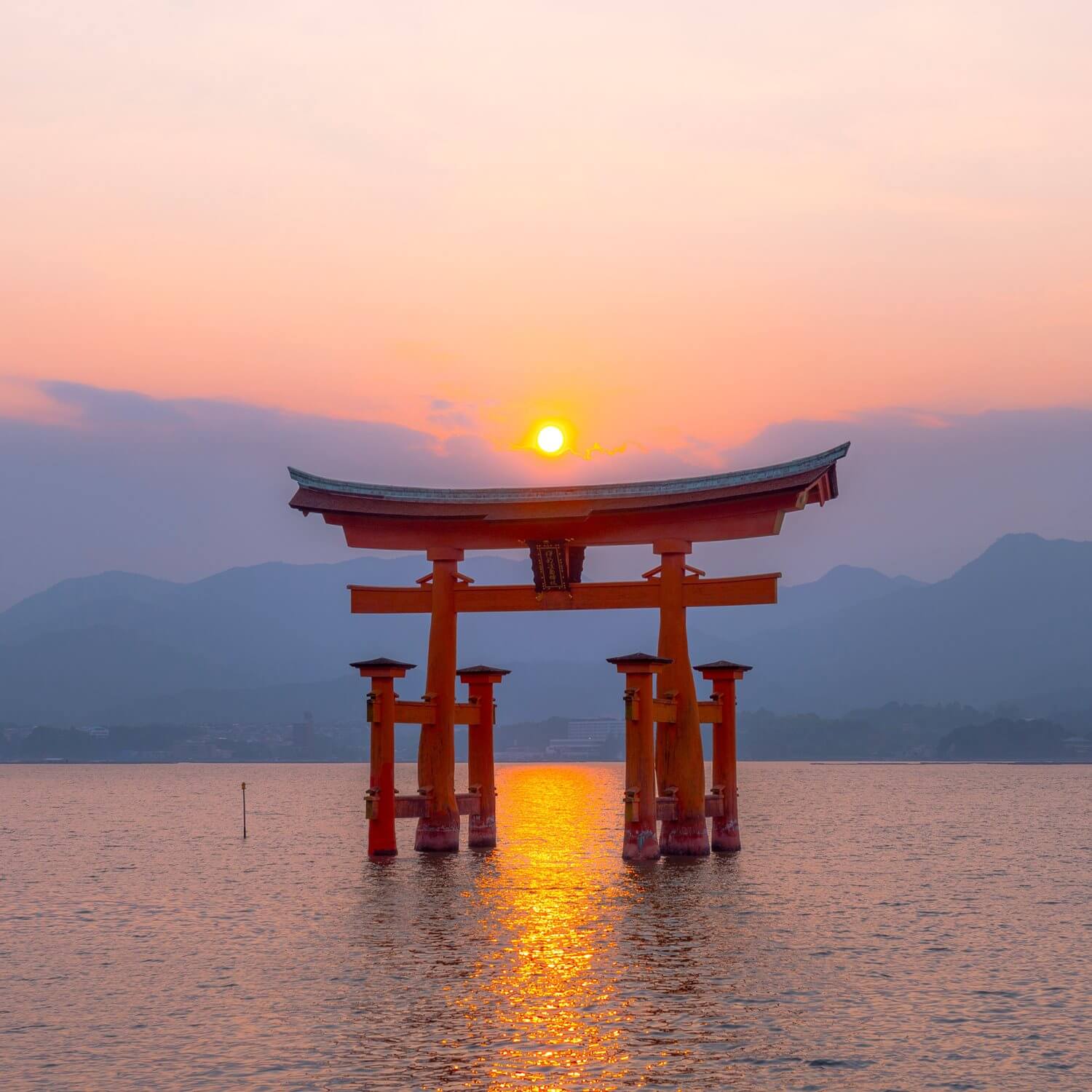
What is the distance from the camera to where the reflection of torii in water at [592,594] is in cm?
3353

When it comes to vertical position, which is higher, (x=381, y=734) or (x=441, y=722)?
(x=441, y=722)

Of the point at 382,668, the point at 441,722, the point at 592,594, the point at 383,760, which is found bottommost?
the point at 383,760

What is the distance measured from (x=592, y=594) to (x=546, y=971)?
13393 mm

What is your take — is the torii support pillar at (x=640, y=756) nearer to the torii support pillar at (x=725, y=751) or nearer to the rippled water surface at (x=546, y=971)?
the rippled water surface at (x=546, y=971)

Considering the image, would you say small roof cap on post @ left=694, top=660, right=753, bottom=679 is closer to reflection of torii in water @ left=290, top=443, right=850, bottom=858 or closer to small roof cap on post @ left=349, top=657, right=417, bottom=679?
reflection of torii in water @ left=290, top=443, right=850, bottom=858

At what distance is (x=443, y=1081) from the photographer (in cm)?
1620

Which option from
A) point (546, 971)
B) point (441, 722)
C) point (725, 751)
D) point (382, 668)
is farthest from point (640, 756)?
point (546, 971)

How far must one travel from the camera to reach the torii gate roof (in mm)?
33375

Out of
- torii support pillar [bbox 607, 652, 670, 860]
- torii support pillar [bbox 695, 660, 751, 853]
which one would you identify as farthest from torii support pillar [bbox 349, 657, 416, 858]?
torii support pillar [bbox 695, 660, 751, 853]

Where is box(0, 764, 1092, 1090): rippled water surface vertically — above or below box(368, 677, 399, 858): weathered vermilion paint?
below

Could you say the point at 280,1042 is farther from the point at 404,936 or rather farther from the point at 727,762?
the point at 727,762

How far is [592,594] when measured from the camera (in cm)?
3516

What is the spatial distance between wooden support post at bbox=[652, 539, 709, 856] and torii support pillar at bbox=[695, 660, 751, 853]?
143 cm

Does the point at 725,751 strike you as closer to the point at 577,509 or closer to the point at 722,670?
the point at 722,670
